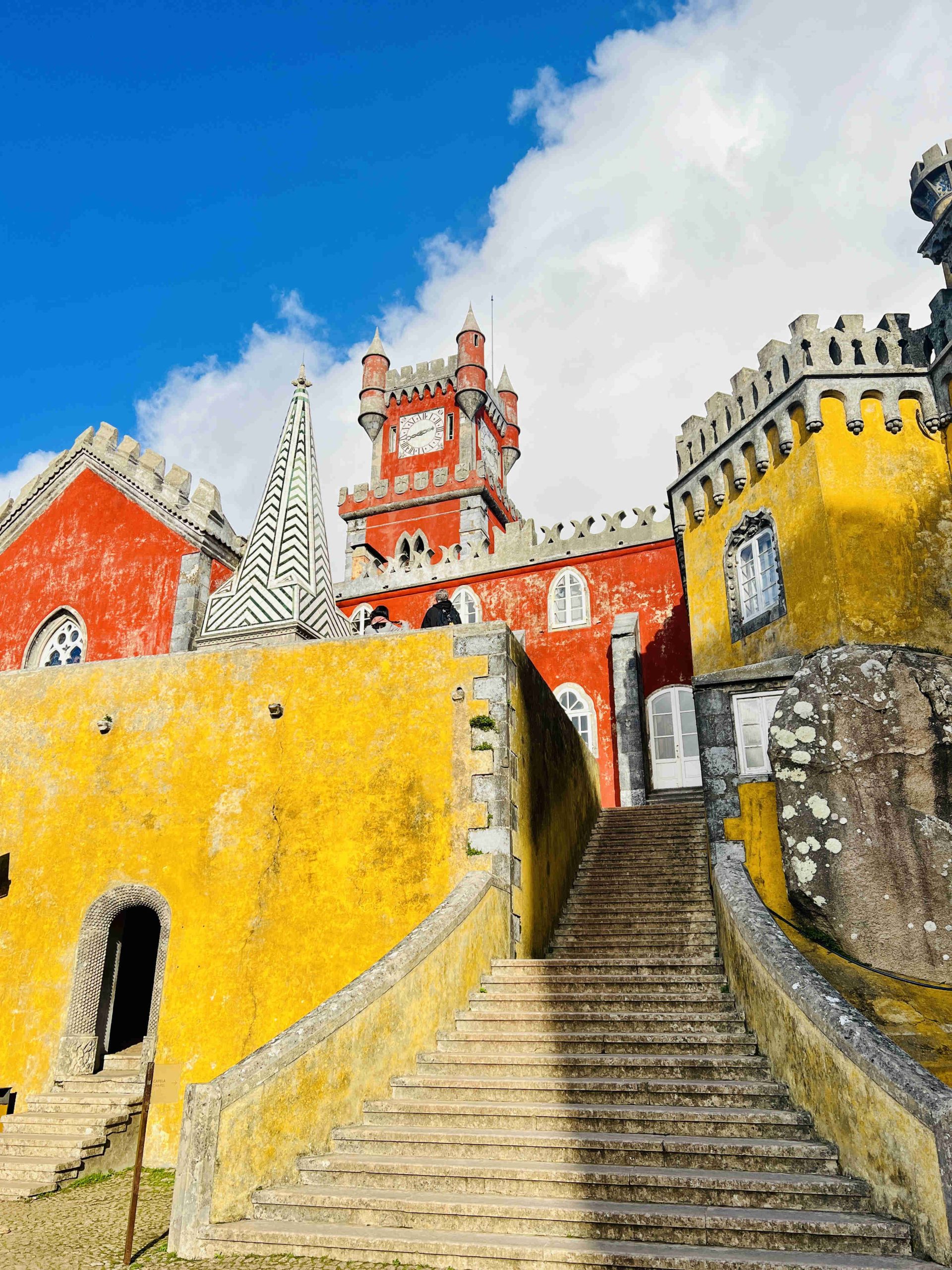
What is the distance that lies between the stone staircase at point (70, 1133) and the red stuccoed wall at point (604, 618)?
11.2 meters

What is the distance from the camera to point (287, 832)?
29.9ft

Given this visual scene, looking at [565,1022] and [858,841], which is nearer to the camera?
[565,1022]

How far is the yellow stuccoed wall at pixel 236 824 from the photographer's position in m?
8.59

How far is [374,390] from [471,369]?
13.1ft

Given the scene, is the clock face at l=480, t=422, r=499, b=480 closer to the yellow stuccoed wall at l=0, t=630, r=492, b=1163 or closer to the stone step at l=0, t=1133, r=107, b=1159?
the yellow stuccoed wall at l=0, t=630, r=492, b=1163

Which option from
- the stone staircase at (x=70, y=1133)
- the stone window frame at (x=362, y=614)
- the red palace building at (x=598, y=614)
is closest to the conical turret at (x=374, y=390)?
the red palace building at (x=598, y=614)

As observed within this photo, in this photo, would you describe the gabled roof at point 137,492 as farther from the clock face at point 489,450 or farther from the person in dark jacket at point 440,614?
the clock face at point 489,450

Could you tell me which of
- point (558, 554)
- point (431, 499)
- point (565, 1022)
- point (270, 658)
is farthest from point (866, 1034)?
point (431, 499)

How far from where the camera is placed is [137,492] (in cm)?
1816

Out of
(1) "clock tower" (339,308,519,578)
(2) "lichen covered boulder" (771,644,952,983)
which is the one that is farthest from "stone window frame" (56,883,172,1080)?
(1) "clock tower" (339,308,519,578)

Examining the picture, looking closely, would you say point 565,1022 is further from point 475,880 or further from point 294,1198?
point 294,1198

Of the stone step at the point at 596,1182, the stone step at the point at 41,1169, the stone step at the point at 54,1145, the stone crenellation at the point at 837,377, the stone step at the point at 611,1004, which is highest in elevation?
the stone crenellation at the point at 837,377

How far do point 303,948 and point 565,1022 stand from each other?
2.86 metres

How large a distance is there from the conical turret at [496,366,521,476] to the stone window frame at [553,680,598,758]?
61.3ft
